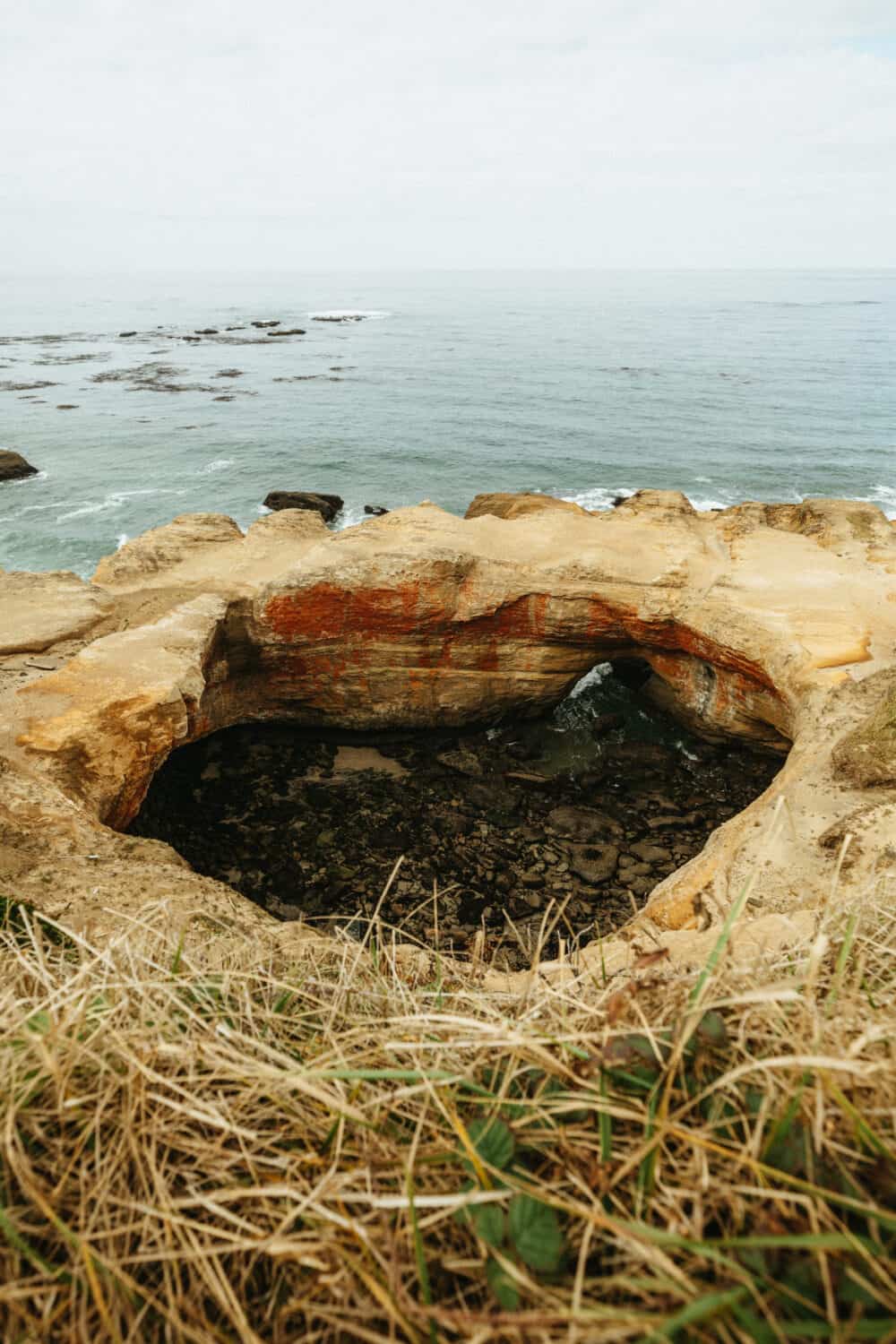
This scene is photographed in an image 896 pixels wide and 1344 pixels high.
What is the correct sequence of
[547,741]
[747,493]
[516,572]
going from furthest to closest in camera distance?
[747,493]
[547,741]
[516,572]

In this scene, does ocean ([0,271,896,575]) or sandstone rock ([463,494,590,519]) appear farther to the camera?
ocean ([0,271,896,575])

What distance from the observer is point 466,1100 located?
5.35 feet

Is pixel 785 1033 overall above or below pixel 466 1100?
above

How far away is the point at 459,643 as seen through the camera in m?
12.8

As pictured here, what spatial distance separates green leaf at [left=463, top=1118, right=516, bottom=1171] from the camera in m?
1.48

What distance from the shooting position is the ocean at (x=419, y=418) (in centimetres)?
2891

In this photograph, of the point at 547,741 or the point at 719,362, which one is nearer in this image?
the point at 547,741

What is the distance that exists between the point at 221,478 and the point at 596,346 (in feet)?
146

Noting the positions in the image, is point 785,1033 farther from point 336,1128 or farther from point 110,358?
point 110,358

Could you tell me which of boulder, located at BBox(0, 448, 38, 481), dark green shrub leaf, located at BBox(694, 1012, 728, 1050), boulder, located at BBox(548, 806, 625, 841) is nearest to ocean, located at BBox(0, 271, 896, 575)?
boulder, located at BBox(0, 448, 38, 481)

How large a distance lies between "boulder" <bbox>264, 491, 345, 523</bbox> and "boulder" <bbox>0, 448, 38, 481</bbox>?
1250cm

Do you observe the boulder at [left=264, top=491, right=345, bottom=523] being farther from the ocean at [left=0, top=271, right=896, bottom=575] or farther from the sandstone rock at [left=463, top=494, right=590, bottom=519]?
the sandstone rock at [left=463, top=494, right=590, bottom=519]

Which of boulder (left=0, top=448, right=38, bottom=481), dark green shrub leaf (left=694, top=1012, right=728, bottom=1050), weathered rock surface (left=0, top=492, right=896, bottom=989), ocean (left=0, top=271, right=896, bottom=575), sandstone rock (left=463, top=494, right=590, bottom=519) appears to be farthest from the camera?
boulder (left=0, top=448, right=38, bottom=481)

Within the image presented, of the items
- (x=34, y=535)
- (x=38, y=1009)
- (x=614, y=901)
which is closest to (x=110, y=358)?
(x=34, y=535)
